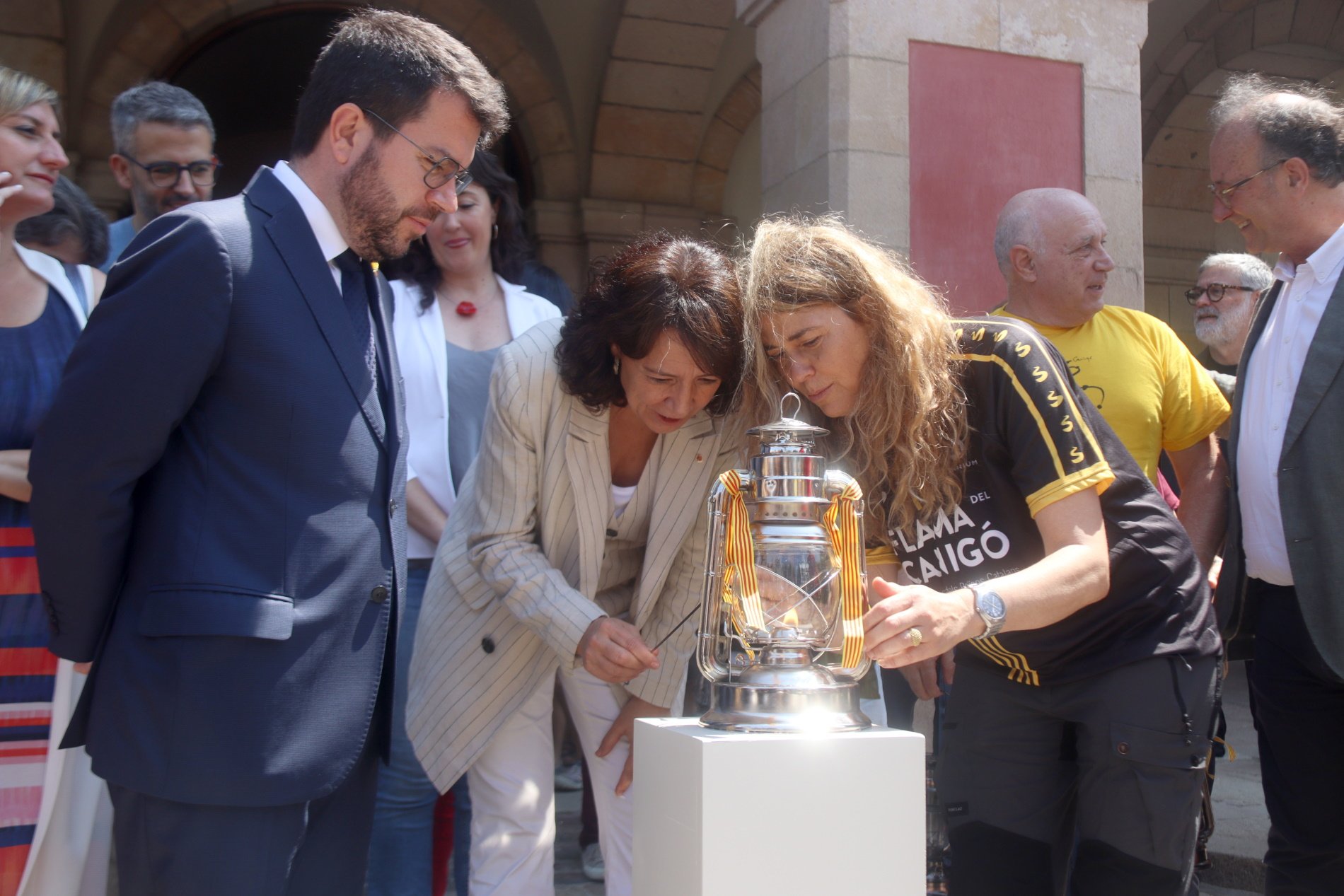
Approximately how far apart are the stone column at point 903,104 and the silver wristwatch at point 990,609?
283 cm

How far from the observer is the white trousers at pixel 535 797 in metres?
2.50

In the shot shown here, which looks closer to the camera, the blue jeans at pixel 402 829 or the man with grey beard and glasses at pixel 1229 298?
the blue jeans at pixel 402 829

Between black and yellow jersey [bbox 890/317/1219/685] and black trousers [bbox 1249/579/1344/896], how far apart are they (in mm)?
624

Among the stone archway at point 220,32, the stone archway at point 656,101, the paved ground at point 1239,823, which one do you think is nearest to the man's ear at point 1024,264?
the paved ground at point 1239,823

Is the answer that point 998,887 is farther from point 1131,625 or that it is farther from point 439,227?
point 439,227

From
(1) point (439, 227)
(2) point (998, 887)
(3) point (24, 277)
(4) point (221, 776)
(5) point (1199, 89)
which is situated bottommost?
(2) point (998, 887)

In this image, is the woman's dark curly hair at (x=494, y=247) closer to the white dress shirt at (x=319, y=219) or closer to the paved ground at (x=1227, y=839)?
the white dress shirt at (x=319, y=219)

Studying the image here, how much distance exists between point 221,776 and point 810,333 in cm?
125

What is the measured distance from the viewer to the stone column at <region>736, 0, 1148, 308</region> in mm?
4609

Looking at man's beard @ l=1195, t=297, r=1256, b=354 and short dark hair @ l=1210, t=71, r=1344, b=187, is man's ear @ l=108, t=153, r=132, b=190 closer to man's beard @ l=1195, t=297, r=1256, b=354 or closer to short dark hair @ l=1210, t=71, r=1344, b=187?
short dark hair @ l=1210, t=71, r=1344, b=187

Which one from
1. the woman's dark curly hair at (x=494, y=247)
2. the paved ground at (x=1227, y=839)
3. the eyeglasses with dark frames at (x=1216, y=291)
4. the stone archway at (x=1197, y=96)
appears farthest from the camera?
the stone archway at (x=1197, y=96)

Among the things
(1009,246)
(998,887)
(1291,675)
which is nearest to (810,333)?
(998,887)

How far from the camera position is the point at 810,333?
223cm

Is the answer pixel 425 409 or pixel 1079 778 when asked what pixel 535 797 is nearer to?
pixel 1079 778
